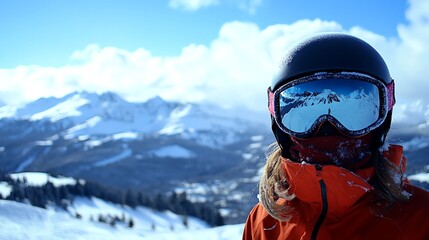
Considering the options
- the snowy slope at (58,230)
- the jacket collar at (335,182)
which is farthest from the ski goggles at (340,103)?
the snowy slope at (58,230)

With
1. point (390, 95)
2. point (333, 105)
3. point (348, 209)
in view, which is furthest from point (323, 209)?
point (390, 95)

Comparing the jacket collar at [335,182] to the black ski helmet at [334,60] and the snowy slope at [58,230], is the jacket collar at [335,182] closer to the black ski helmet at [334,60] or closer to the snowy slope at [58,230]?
the black ski helmet at [334,60]

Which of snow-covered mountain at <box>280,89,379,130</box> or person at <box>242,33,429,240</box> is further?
snow-covered mountain at <box>280,89,379,130</box>

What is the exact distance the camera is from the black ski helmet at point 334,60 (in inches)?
82.3

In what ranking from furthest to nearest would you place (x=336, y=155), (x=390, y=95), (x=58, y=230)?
(x=58, y=230) < (x=390, y=95) < (x=336, y=155)

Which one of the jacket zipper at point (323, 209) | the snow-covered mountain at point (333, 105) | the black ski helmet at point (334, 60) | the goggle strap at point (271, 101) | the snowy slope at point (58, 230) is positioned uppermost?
the black ski helmet at point (334, 60)

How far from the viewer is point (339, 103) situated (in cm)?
205

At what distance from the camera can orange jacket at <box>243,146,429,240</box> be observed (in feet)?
5.79

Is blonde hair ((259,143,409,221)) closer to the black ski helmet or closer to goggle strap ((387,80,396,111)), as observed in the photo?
the black ski helmet

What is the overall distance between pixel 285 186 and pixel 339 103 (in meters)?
0.53

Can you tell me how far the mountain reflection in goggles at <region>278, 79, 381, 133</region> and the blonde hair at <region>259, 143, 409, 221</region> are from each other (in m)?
0.21

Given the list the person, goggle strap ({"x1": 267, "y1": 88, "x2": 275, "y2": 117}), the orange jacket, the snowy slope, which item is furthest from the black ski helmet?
the snowy slope

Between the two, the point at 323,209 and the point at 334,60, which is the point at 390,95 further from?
the point at 323,209

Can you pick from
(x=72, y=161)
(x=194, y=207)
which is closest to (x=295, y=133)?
(x=194, y=207)
